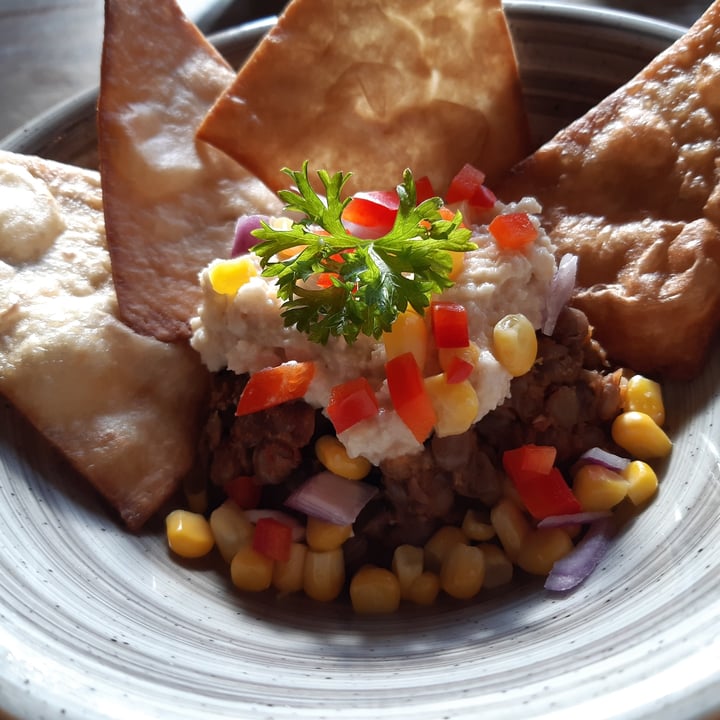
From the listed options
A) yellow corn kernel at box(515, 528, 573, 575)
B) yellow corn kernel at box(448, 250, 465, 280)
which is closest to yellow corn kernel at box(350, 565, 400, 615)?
yellow corn kernel at box(515, 528, 573, 575)

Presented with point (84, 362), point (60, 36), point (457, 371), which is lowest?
point (60, 36)

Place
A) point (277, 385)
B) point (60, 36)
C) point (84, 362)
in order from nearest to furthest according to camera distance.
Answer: point (277, 385) → point (84, 362) → point (60, 36)

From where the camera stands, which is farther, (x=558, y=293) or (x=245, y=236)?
(x=245, y=236)

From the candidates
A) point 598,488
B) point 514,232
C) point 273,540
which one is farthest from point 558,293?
point 273,540

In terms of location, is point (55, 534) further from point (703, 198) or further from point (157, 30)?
point (703, 198)

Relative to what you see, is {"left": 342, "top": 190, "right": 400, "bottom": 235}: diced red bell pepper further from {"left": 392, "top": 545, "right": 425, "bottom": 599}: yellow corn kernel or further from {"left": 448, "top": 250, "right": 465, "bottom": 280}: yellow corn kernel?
{"left": 392, "top": 545, "right": 425, "bottom": 599}: yellow corn kernel

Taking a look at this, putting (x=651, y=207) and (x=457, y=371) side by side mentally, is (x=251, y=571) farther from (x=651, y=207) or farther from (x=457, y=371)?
(x=651, y=207)
